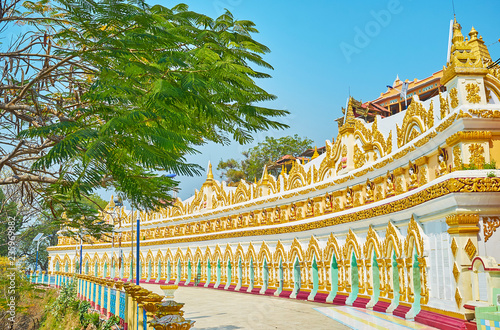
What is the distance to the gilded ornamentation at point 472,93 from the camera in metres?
8.80

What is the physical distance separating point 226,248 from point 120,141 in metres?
19.5

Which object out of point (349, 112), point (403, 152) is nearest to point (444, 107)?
point (403, 152)

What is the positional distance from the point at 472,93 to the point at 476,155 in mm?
1172

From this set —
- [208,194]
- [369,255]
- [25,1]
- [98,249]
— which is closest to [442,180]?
[369,255]

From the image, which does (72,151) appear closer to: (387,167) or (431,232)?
(431,232)

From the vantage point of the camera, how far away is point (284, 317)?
12000 mm

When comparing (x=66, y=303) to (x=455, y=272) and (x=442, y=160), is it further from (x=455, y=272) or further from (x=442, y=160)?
(x=442, y=160)

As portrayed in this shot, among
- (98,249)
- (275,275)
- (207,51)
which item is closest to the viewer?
(207,51)

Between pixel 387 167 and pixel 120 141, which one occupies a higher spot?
pixel 387 167

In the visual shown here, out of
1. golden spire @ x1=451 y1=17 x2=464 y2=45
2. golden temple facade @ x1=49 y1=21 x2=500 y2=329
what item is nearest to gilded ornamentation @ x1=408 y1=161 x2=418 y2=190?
golden temple facade @ x1=49 y1=21 x2=500 y2=329

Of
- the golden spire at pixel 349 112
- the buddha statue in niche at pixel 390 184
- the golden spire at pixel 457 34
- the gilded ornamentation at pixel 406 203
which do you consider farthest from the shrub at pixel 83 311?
the golden spire at pixel 457 34

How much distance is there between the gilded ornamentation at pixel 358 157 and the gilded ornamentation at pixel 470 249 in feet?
18.5

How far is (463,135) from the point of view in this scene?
28.3 feet

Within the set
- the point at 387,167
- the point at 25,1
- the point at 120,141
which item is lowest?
the point at 120,141
